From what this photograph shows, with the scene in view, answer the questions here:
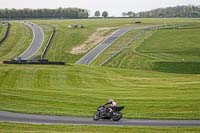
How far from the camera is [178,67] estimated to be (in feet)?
229

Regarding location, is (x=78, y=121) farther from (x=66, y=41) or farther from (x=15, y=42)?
(x=15, y=42)

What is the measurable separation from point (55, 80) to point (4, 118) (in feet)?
70.8

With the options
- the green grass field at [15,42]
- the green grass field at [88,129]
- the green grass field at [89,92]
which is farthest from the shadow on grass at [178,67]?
the green grass field at [88,129]

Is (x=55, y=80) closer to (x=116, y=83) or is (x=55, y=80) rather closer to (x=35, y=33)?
(x=116, y=83)

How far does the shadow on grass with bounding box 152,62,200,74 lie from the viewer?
221 ft

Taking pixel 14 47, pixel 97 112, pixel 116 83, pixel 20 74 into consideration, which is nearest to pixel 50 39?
pixel 14 47

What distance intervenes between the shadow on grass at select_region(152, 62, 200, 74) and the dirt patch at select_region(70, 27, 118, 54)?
25.1 m

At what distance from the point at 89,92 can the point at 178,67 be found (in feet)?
101

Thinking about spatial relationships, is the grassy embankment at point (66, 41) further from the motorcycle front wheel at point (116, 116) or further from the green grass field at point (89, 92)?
the motorcycle front wheel at point (116, 116)

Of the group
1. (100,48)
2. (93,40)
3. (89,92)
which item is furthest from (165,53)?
(89,92)

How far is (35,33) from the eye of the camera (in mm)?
115812

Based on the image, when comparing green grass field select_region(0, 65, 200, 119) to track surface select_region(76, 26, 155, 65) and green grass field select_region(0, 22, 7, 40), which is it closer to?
track surface select_region(76, 26, 155, 65)

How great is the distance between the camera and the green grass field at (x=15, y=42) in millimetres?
91850

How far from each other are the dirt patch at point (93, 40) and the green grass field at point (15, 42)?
13.1m
